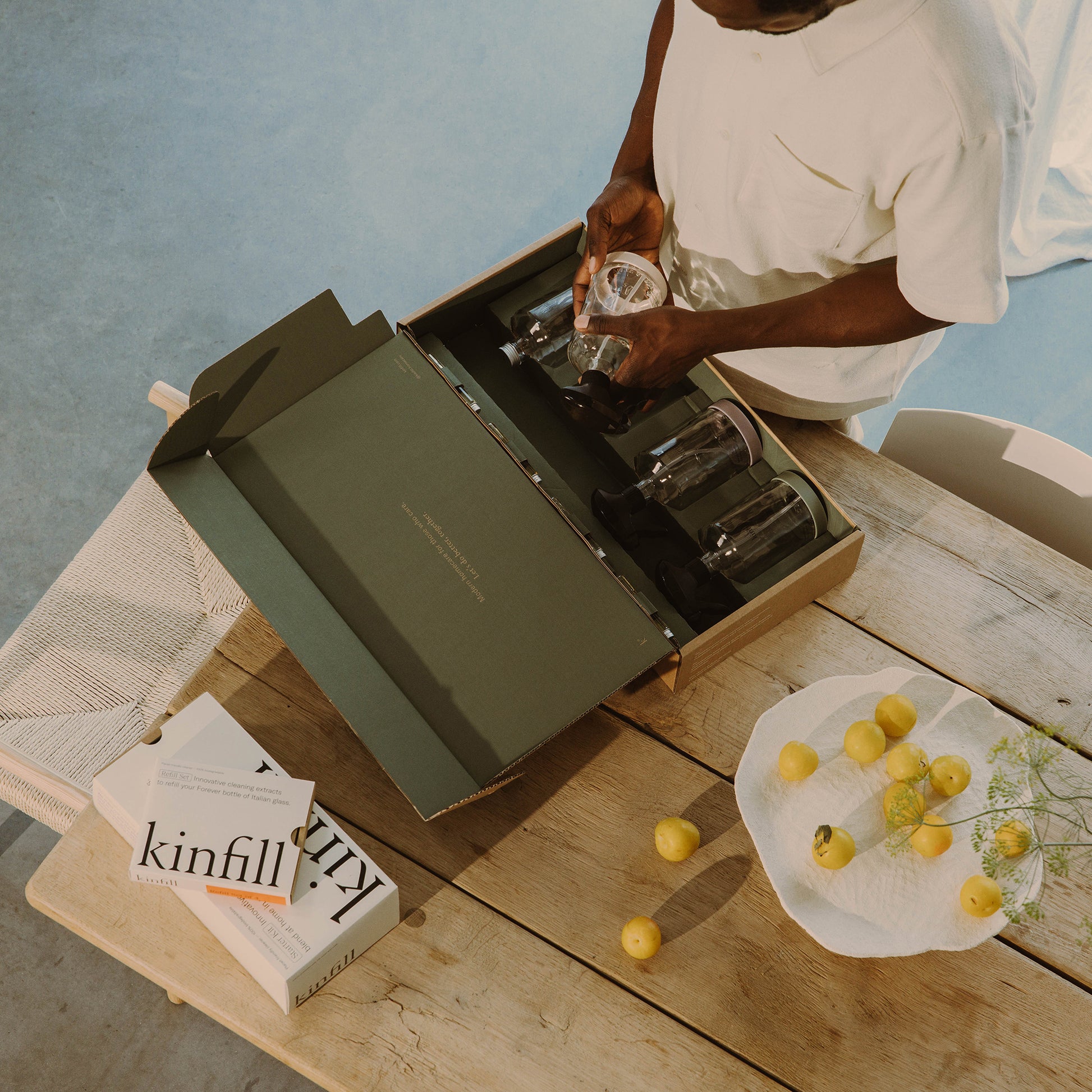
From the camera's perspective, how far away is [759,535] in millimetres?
1141

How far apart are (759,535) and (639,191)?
508 mm

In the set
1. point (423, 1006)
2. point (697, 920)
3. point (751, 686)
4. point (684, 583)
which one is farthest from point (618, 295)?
point (423, 1006)

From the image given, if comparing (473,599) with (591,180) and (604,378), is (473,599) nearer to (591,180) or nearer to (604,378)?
(604,378)

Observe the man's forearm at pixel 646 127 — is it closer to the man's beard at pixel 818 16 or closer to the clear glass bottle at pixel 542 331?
the clear glass bottle at pixel 542 331

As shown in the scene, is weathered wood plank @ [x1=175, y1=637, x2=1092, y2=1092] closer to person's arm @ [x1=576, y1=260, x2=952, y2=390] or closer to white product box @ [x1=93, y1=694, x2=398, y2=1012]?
white product box @ [x1=93, y1=694, x2=398, y2=1012]

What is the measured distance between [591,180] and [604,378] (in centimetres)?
176

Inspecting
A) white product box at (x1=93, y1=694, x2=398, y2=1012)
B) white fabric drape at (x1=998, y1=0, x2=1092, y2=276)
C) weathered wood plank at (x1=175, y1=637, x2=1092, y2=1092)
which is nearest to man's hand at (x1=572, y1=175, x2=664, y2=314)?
weathered wood plank at (x1=175, y1=637, x2=1092, y2=1092)

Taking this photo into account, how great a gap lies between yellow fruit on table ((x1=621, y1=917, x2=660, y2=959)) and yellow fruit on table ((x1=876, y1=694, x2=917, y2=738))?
33 cm

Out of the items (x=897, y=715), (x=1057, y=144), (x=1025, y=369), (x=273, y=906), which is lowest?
(x=1025, y=369)

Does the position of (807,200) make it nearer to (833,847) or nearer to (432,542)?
(432,542)

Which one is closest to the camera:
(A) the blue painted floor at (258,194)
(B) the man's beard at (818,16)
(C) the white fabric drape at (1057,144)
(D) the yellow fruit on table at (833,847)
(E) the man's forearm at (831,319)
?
(B) the man's beard at (818,16)

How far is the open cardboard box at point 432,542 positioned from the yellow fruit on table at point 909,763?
0.68 ft

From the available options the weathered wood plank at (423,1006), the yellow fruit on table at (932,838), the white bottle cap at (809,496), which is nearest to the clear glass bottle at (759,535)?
the white bottle cap at (809,496)

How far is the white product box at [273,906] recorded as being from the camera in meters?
0.92
